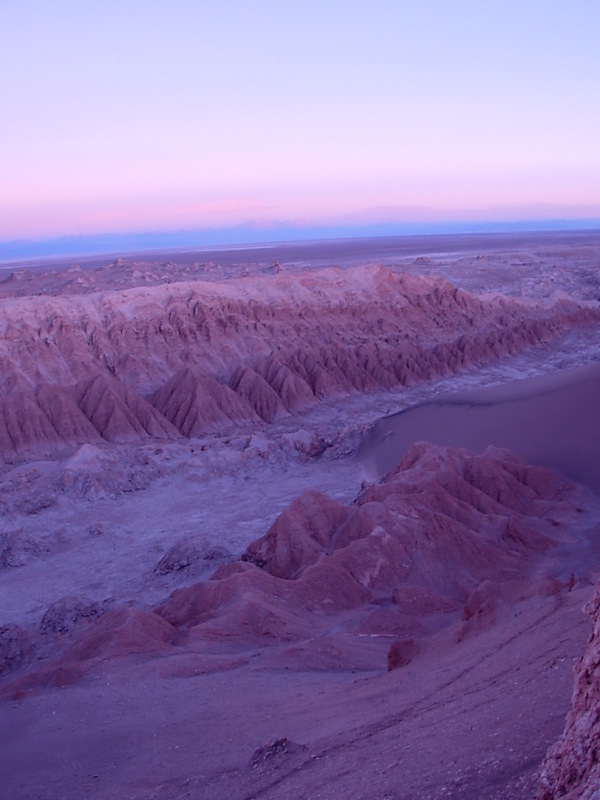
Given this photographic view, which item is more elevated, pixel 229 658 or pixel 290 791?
pixel 290 791

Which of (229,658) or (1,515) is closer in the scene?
(229,658)

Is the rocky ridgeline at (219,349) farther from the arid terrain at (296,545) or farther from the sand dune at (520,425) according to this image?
the sand dune at (520,425)

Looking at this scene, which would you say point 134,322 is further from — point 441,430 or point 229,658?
point 229,658

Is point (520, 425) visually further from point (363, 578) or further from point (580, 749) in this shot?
point (580, 749)

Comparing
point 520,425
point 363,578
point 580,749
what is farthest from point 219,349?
point 580,749

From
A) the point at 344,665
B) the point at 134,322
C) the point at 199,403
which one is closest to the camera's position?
the point at 344,665

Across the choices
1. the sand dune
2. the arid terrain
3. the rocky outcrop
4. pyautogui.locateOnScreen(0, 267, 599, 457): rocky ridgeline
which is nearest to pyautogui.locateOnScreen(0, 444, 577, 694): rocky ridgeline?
the arid terrain

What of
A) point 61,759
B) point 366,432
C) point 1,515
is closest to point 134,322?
point 366,432
